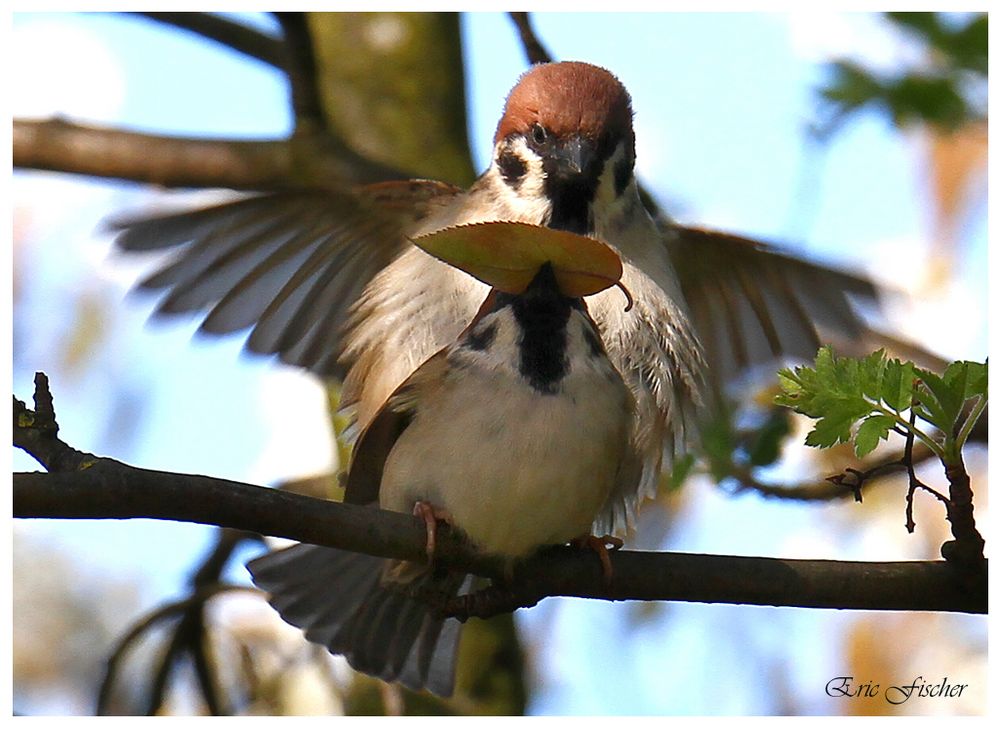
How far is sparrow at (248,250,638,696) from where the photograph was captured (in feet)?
7.57

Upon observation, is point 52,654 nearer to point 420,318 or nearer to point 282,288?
point 282,288

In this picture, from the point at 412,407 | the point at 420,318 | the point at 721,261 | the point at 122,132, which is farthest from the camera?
the point at 122,132

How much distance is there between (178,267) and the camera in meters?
3.26

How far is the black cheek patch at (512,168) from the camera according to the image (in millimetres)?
2998

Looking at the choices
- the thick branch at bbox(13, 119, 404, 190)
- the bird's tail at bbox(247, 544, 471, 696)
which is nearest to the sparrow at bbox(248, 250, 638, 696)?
the bird's tail at bbox(247, 544, 471, 696)

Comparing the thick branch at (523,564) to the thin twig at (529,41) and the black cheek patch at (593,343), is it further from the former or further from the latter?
the thin twig at (529,41)

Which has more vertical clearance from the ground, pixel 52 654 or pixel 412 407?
pixel 412 407

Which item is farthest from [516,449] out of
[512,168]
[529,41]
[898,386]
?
[529,41]

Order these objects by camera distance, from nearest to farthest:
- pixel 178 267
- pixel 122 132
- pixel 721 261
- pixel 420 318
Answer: pixel 420 318, pixel 178 267, pixel 721 261, pixel 122 132

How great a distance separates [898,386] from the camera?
6.37 feet

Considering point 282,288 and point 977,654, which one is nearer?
point 282,288

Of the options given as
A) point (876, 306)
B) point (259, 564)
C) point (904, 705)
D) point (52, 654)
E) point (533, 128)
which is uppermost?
point (533, 128)

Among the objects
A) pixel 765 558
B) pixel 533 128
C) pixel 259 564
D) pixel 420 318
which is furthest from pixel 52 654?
pixel 765 558

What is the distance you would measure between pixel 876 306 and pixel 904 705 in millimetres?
1081
